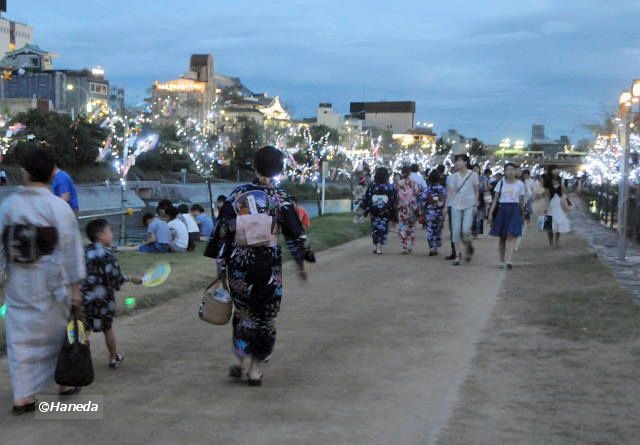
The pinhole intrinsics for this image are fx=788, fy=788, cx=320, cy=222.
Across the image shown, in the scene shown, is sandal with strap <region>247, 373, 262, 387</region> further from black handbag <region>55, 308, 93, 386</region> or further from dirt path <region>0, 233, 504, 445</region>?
black handbag <region>55, 308, 93, 386</region>

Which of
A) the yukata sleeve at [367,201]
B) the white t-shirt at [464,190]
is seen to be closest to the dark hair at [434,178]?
the yukata sleeve at [367,201]

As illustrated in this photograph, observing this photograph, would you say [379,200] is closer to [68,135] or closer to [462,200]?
[462,200]

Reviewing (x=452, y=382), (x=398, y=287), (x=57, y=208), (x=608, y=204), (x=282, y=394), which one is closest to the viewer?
(x=57, y=208)

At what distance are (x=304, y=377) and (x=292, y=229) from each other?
45.0 inches

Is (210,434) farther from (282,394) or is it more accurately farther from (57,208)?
(57,208)

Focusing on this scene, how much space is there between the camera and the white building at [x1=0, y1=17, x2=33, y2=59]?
10231 centimetres

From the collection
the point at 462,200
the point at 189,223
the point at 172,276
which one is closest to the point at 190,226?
the point at 189,223

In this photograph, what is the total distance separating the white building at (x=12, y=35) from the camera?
336 ft

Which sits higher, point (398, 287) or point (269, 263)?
point (269, 263)

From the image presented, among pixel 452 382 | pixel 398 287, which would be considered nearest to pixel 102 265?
pixel 452 382

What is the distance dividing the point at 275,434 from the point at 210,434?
1.24 ft

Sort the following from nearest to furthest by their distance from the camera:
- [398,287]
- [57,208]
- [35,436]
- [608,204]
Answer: [35,436], [57,208], [398,287], [608,204]

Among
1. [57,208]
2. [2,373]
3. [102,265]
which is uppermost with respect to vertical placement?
[57,208]

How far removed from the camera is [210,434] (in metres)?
4.60
